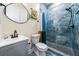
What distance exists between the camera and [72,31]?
1665 millimetres

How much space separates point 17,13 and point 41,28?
0.46 meters

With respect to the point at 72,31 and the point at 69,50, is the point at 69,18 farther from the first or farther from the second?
the point at 69,50

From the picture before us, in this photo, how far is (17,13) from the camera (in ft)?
5.47

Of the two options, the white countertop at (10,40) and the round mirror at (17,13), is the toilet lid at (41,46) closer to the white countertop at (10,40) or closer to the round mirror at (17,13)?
the white countertop at (10,40)

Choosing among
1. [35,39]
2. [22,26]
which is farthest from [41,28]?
[22,26]

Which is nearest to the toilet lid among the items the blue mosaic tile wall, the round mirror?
the blue mosaic tile wall

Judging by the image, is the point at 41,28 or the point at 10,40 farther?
the point at 41,28

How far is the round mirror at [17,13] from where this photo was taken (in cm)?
163

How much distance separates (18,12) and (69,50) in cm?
103

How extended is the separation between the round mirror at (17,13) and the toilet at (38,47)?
1.10 feet

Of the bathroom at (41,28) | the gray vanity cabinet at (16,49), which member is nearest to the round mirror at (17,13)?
the bathroom at (41,28)

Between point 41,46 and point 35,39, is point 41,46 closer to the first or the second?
point 41,46

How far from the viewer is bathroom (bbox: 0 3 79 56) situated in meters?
1.63

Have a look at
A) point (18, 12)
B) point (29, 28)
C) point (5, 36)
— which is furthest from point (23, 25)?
point (5, 36)
